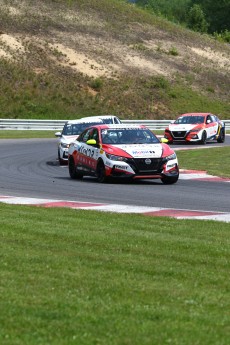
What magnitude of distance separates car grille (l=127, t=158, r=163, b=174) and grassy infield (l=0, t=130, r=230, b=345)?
8.77m

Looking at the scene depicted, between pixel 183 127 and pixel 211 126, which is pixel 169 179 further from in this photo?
pixel 211 126

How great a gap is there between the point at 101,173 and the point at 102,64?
5188cm

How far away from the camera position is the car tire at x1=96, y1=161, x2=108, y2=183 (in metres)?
22.3

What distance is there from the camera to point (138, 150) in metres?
22.0

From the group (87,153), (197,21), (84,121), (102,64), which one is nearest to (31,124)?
(102,64)

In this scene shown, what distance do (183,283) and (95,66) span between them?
65.0 meters

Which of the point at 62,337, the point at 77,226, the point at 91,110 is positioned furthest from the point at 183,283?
the point at 91,110

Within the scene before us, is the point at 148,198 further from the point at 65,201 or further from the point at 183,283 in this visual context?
the point at 183,283

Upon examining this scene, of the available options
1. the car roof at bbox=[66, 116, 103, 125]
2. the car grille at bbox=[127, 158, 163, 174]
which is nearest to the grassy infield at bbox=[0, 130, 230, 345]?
the car grille at bbox=[127, 158, 163, 174]

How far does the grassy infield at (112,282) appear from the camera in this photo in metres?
6.61

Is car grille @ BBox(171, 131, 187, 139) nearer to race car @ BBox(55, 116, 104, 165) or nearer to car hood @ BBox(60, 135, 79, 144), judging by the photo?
race car @ BBox(55, 116, 104, 165)

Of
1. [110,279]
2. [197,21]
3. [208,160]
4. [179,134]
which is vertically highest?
[197,21]

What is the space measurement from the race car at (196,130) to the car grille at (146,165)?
1909 centimetres

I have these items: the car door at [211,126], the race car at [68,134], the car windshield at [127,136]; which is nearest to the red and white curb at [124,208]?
the car windshield at [127,136]
